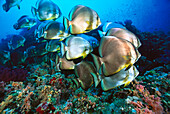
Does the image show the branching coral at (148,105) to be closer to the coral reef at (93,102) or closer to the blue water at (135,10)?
the coral reef at (93,102)

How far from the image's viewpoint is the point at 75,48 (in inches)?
72.4

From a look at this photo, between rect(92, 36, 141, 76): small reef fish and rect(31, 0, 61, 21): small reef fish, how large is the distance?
6.94ft

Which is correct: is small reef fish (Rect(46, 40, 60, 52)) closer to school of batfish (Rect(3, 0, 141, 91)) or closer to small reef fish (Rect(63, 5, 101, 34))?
school of batfish (Rect(3, 0, 141, 91))

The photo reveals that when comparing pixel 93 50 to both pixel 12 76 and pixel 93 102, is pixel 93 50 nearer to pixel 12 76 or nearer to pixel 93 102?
pixel 93 102

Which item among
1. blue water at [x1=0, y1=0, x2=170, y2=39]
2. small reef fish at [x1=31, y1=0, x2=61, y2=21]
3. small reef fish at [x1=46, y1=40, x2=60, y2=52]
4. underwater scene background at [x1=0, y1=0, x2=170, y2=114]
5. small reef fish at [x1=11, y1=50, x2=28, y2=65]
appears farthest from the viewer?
blue water at [x1=0, y1=0, x2=170, y2=39]

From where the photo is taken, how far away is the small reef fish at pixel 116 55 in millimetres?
1176

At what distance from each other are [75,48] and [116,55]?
881mm

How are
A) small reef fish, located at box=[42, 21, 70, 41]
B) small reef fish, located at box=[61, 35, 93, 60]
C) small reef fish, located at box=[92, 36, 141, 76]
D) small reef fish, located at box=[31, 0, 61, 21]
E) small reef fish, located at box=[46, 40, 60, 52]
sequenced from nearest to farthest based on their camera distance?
small reef fish, located at box=[92, 36, 141, 76], small reef fish, located at box=[61, 35, 93, 60], small reef fish, located at box=[42, 21, 70, 41], small reef fish, located at box=[31, 0, 61, 21], small reef fish, located at box=[46, 40, 60, 52]

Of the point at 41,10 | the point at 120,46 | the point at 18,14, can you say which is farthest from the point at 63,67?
the point at 18,14

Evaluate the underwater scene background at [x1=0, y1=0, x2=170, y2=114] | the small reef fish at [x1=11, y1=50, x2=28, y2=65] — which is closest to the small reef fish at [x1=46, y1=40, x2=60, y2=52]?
the underwater scene background at [x1=0, y1=0, x2=170, y2=114]

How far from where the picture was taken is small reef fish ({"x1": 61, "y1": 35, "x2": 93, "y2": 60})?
1.79 metres

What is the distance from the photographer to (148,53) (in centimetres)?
675

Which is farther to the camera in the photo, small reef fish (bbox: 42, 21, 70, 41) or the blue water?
the blue water

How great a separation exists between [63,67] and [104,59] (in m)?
1.15
